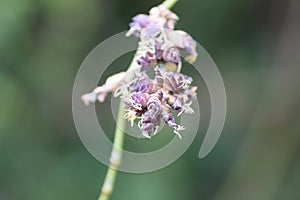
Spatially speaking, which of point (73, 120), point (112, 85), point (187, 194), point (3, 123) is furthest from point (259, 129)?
point (112, 85)

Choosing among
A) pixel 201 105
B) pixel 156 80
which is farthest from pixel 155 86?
pixel 201 105

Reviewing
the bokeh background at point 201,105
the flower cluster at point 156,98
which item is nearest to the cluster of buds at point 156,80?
the flower cluster at point 156,98

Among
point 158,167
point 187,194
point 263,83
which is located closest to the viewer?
point 158,167

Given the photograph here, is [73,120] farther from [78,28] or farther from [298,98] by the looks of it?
[298,98]

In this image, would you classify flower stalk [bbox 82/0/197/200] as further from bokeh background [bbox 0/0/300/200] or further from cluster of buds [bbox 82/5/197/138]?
bokeh background [bbox 0/0/300/200]

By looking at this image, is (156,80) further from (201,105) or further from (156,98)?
(201,105)

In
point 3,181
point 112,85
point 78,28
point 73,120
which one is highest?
point 78,28
